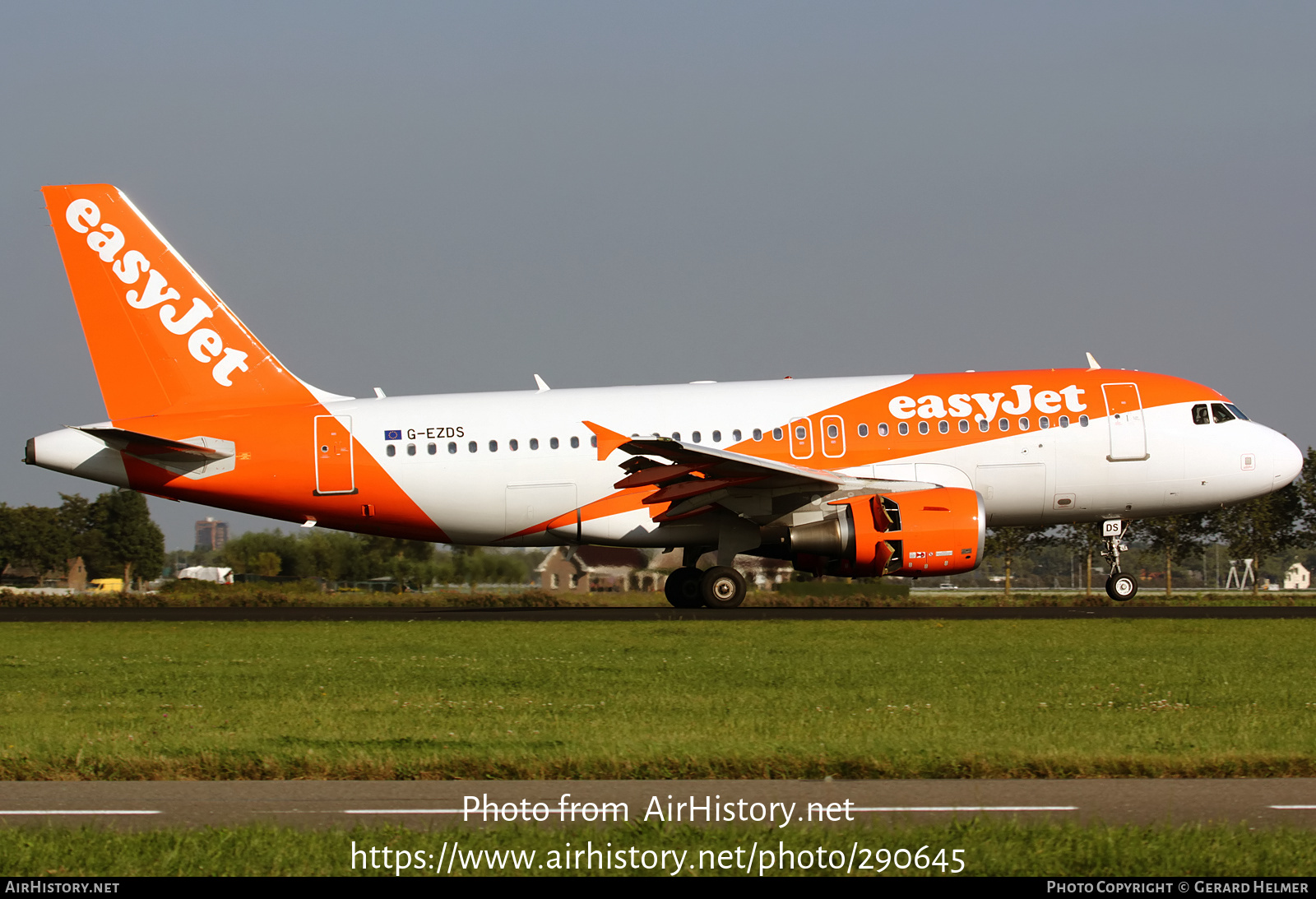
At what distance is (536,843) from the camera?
6555 millimetres

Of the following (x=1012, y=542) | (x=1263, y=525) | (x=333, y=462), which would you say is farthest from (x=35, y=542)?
(x=1263, y=525)

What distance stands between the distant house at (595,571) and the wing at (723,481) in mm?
10185

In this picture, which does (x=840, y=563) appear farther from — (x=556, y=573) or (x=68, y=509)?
(x=68, y=509)

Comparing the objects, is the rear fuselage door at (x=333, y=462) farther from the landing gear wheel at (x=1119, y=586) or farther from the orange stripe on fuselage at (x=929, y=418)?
the landing gear wheel at (x=1119, y=586)

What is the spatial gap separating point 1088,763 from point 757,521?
1645 cm

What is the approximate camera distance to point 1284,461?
26.2 meters

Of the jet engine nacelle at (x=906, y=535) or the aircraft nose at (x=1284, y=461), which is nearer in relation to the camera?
the jet engine nacelle at (x=906, y=535)

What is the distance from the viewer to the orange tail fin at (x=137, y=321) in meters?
26.2

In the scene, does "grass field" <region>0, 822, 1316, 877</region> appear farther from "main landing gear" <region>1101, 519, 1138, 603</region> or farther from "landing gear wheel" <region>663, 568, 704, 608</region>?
"main landing gear" <region>1101, 519, 1138, 603</region>

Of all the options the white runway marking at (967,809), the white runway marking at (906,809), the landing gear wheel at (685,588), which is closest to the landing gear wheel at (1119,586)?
the landing gear wheel at (685,588)

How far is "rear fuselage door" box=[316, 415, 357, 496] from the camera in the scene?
2591 centimetres

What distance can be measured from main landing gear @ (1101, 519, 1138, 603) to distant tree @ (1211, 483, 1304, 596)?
21.4 m
